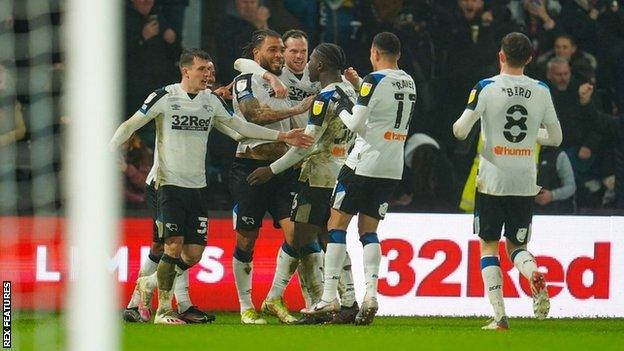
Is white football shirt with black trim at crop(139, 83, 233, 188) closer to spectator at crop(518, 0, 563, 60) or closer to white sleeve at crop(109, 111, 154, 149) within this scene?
white sleeve at crop(109, 111, 154, 149)

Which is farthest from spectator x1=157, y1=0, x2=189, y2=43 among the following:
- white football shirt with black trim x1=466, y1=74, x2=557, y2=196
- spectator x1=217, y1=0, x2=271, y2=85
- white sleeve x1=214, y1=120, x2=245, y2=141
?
white football shirt with black trim x1=466, y1=74, x2=557, y2=196

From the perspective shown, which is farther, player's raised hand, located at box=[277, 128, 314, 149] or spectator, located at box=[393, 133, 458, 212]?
→ spectator, located at box=[393, 133, 458, 212]

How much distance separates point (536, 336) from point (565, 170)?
4.16 metres

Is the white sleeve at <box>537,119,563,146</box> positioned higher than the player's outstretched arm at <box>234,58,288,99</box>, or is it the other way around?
the player's outstretched arm at <box>234,58,288,99</box>

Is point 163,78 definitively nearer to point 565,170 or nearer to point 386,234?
point 386,234

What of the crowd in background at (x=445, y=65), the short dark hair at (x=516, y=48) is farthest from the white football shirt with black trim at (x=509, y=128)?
the crowd in background at (x=445, y=65)

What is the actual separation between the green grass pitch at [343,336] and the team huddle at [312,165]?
0.29 metres

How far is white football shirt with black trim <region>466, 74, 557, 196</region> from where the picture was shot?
9391 mm

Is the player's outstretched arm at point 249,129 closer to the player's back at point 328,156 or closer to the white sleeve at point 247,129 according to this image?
the white sleeve at point 247,129

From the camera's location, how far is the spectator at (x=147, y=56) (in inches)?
523

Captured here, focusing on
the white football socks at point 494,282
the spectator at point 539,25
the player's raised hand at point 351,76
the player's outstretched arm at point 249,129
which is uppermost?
the spectator at point 539,25

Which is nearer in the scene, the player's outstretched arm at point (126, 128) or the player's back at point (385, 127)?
the player's back at point (385, 127)

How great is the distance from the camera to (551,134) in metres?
9.63

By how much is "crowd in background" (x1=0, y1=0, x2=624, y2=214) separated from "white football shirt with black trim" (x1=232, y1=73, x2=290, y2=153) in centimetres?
243
